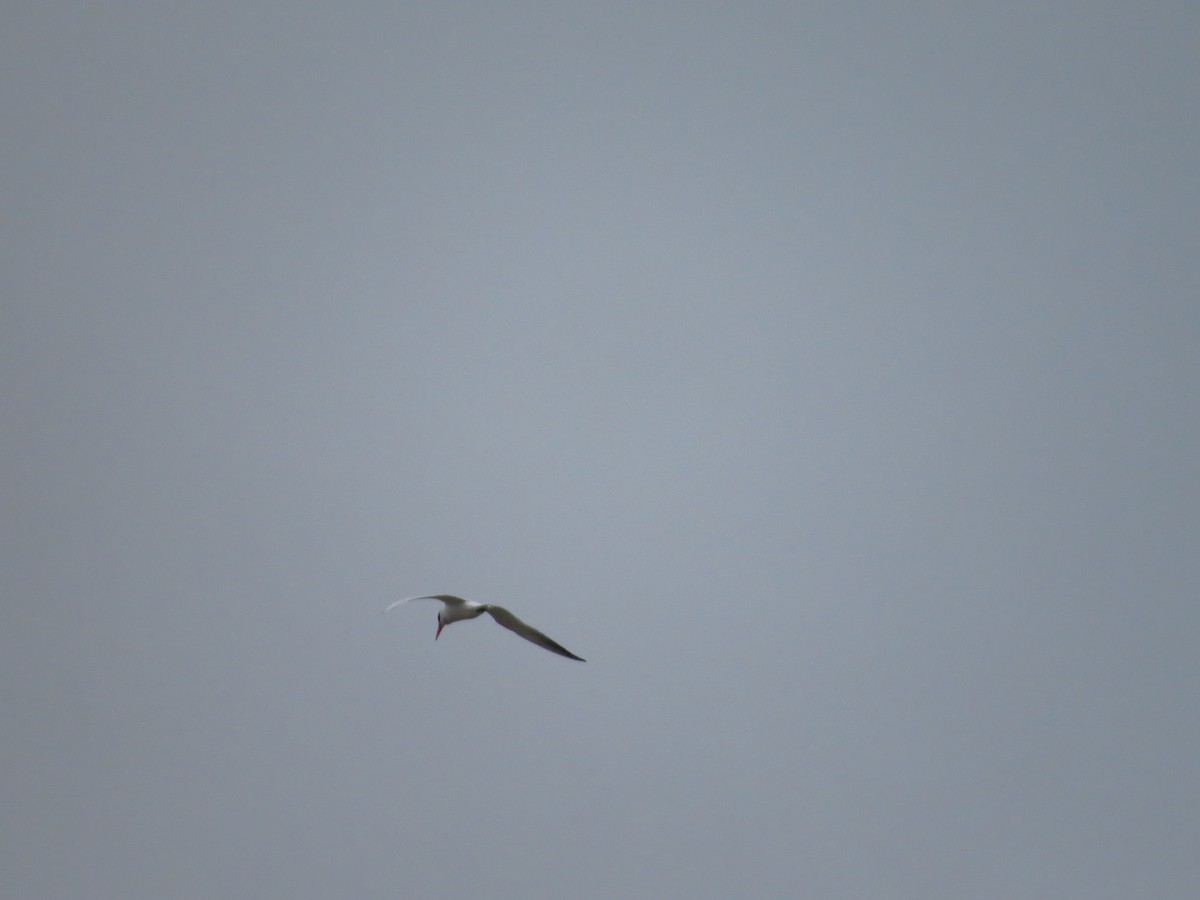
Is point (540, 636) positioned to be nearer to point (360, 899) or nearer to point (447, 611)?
point (447, 611)

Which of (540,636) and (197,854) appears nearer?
(540,636)

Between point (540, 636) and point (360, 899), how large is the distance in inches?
1226

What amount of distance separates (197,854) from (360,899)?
5.60m

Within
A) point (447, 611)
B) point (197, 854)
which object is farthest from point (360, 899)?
point (447, 611)

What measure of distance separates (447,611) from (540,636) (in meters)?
0.86

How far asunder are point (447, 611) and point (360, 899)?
30.7m

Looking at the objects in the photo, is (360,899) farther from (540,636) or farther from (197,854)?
(540,636)

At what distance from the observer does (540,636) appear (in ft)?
27.4

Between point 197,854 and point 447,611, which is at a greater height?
point 447,611

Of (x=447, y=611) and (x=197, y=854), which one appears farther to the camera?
(x=197, y=854)

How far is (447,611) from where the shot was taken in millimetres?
8727

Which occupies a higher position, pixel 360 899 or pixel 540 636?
pixel 540 636

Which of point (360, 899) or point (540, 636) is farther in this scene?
point (360, 899)

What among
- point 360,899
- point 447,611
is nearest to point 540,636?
point 447,611
